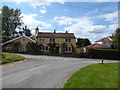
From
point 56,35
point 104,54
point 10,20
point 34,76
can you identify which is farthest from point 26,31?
point 34,76

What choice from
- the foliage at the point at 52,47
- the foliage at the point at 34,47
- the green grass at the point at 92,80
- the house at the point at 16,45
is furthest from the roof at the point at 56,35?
the green grass at the point at 92,80

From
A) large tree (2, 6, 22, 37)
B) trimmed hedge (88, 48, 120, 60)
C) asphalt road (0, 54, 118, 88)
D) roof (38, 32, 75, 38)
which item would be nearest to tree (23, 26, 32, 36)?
large tree (2, 6, 22, 37)

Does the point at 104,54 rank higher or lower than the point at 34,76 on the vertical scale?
higher

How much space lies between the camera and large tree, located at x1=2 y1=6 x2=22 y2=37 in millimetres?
50891

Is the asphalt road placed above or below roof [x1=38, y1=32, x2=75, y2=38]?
below

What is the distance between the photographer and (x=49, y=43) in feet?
119

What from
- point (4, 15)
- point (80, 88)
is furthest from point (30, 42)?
point (80, 88)

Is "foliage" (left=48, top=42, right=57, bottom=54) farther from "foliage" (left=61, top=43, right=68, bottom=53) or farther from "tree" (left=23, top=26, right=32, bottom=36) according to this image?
"tree" (left=23, top=26, right=32, bottom=36)

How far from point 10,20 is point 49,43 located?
2652cm

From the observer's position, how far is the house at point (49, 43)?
3503 centimetres

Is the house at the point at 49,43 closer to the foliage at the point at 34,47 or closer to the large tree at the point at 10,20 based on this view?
the foliage at the point at 34,47

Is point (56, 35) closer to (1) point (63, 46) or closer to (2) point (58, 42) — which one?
(2) point (58, 42)

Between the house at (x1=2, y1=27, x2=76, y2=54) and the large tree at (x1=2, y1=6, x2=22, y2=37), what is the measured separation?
62.2 feet

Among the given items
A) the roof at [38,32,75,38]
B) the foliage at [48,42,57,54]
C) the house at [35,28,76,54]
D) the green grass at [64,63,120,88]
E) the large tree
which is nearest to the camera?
the green grass at [64,63,120,88]
